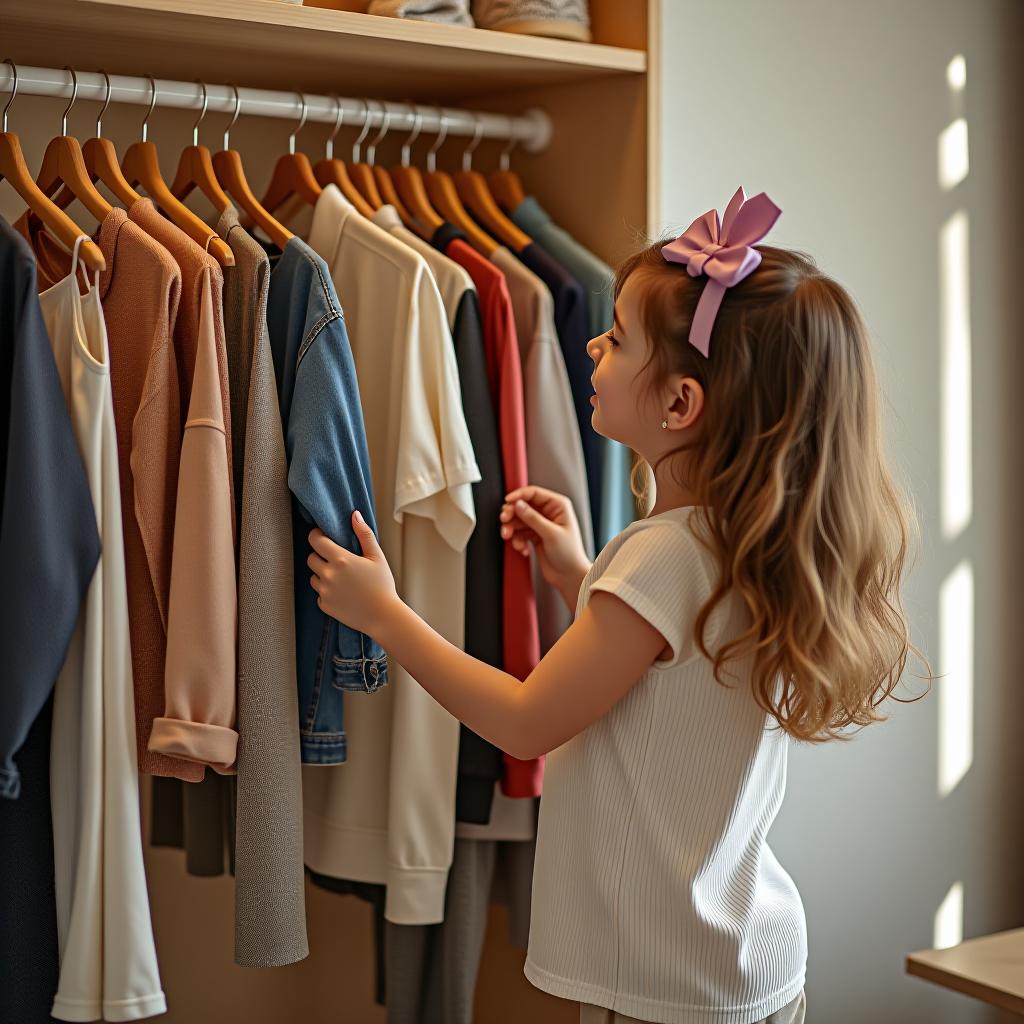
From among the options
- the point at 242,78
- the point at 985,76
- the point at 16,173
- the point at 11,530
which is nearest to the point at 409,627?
the point at 11,530

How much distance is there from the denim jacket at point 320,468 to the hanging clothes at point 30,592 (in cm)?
25

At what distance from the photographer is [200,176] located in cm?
173

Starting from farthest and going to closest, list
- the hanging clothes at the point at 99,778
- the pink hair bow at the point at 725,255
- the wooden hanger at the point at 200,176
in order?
the wooden hanger at the point at 200,176
the hanging clothes at the point at 99,778
the pink hair bow at the point at 725,255

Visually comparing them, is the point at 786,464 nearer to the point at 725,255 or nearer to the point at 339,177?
the point at 725,255

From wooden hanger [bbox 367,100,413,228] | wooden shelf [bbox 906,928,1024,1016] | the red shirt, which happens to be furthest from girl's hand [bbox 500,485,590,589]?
wooden shelf [bbox 906,928,1024,1016]

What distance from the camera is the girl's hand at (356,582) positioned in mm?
1479

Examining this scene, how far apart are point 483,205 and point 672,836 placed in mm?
1003

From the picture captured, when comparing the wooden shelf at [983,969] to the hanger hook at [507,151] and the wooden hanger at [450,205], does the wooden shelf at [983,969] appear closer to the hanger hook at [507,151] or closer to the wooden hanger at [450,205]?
the wooden hanger at [450,205]

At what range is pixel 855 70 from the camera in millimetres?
2207

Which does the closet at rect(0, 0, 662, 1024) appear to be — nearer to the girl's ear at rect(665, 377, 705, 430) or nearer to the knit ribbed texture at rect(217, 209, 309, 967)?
the knit ribbed texture at rect(217, 209, 309, 967)

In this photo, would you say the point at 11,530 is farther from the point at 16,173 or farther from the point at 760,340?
the point at 760,340

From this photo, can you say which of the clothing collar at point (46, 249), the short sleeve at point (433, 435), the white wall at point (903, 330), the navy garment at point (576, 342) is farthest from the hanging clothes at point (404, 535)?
the white wall at point (903, 330)

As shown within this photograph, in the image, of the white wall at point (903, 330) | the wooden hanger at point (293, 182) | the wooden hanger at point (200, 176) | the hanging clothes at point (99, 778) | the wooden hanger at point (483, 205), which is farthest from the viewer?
the white wall at point (903, 330)

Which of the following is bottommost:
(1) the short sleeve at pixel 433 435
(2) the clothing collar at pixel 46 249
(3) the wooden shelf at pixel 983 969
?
(3) the wooden shelf at pixel 983 969
